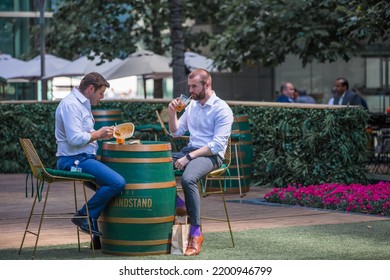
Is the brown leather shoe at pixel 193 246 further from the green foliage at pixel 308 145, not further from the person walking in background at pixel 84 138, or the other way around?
the green foliage at pixel 308 145

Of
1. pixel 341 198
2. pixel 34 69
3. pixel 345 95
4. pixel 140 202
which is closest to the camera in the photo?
pixel 140 202

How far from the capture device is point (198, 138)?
998cm

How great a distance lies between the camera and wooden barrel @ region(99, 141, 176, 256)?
29.9 feet

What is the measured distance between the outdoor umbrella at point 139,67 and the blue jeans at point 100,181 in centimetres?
1622

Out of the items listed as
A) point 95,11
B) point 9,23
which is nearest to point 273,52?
point 95,11

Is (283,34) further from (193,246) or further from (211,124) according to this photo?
(193,246)

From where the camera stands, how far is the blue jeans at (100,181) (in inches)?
357

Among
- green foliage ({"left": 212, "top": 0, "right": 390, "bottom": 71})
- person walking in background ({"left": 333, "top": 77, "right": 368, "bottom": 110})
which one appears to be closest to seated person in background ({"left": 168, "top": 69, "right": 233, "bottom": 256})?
person walking in background ({"left": 333, "top": 77, "right": 368, "bottom": 110})

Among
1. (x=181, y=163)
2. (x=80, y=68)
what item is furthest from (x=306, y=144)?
(x=80, y=68)

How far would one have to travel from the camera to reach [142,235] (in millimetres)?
9203

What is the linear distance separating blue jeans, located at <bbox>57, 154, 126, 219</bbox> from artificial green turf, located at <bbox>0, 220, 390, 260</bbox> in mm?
433

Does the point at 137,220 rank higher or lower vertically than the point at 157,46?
lower

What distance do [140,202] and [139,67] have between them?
17.0m
